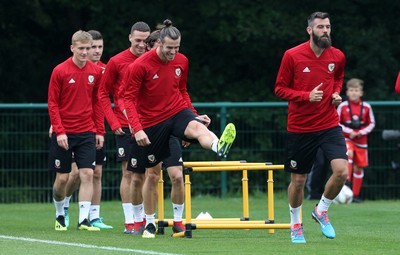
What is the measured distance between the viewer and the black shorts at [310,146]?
40.9ft

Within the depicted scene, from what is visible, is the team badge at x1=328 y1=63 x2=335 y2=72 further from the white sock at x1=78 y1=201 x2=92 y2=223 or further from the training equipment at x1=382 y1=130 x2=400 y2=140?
the training equipment at x1=382 y1=130 x2=400 y2=140

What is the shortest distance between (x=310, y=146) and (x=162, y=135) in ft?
5.22

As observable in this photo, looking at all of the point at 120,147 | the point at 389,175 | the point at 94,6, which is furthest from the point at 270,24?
the point at 120,147

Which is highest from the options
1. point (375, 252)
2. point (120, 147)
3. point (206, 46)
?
point (206, 46)

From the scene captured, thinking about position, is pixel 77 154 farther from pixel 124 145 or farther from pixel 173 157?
pixel 173 157

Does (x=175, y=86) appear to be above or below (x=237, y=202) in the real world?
above

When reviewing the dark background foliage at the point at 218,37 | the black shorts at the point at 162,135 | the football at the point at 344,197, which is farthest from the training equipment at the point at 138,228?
the dark background foliage at the point at 218,37

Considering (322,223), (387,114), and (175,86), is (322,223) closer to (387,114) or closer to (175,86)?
(175,86)

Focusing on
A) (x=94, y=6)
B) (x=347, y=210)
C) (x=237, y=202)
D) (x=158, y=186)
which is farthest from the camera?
(x=94, y=6)

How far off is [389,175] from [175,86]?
388 inches

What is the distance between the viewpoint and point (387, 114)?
22.0 meters

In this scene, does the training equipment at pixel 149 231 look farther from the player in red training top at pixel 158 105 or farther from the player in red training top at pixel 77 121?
the player in red training top at pixel 77 121

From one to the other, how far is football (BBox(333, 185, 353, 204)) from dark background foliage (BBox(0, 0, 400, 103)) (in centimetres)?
575

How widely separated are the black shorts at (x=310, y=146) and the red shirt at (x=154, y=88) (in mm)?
1356
